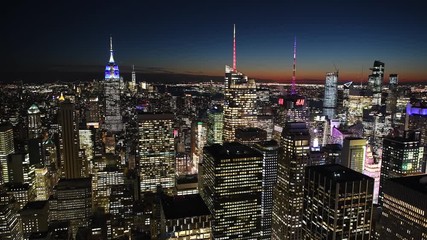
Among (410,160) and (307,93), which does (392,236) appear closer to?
(410,160)

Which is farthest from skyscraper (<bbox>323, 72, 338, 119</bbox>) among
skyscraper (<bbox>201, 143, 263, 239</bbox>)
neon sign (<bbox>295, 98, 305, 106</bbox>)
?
skyscraper (<bbox>201, 143, 263, 239</bbox>)

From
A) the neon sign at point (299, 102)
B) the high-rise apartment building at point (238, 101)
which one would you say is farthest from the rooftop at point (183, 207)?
the neon sign at point (299, 102)

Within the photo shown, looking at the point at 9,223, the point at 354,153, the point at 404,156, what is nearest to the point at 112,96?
the point at 9,223

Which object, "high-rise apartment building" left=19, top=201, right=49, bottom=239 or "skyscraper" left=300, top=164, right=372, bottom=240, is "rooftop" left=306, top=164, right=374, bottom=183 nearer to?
"skyscraper" left=300, top=164, right=372, bottom=240

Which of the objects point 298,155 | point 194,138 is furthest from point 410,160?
point 194,138

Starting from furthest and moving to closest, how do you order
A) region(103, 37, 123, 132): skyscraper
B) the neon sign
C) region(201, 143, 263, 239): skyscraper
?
region(103, 37, 123, 132): skyscraper → the neon sign → region(201, 143, 263, 239): skyscraper

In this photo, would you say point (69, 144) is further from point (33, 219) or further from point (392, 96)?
point (392, 96)

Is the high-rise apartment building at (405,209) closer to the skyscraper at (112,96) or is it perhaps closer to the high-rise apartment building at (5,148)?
the high-rise apartment building at (5,148)
